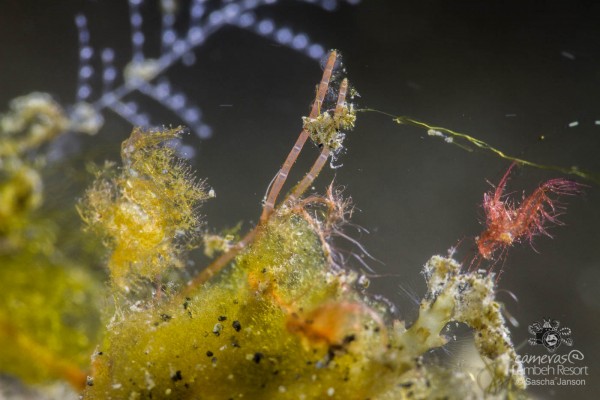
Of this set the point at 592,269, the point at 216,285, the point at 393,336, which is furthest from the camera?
the point at 592,269

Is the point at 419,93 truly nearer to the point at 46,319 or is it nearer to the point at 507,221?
the point at 507,221

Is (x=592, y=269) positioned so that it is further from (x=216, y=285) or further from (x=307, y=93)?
(x=216, y=285)

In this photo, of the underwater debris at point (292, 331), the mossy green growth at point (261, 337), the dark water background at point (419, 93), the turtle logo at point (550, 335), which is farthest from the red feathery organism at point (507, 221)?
the turtle logo at point (550, 335)

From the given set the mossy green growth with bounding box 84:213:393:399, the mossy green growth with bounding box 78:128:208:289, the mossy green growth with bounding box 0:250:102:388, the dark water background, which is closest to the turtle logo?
the dark water background

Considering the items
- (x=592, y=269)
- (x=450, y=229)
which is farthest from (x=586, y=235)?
(x=450, y=229)

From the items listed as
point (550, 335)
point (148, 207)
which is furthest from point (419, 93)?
point (148, 207)

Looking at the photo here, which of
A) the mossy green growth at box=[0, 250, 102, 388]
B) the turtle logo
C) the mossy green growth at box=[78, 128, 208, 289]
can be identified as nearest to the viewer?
the mossy green growth at box=[0, 250, 102, 388]

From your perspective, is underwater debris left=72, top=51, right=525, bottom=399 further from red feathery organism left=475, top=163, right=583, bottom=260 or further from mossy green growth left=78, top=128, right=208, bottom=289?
red feathery organism left=475, top=163, right=583, bottom=260

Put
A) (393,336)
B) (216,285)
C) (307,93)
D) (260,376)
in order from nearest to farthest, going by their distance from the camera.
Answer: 1. (260,376)
2. (393,336)
3. (216,285)
4. (307,93)
